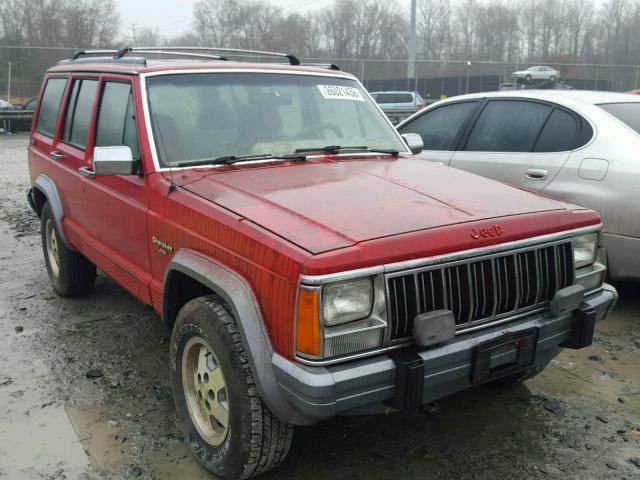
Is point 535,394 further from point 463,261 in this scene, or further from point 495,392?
point 463,261

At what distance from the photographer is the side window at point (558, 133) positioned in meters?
4.98

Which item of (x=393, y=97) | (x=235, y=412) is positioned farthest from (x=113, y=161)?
(x=393, y=97)

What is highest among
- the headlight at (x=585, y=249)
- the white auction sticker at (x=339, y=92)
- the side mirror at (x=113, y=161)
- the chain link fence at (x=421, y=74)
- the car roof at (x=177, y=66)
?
the chain link fence at (x=421, y=74)

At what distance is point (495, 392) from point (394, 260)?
5.89 feet

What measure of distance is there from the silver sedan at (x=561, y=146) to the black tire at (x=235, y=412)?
3.12 metres

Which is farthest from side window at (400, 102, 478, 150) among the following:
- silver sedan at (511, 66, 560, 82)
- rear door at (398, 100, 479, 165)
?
silver sedan at (511, 66, 560, 82)

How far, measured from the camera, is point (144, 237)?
353cm

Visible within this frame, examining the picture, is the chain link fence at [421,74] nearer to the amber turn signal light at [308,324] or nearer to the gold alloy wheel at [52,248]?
the gold alloy wheel at [52,248]

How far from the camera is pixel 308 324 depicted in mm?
2344

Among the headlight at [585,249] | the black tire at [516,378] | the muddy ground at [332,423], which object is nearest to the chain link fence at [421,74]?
the muddy ground at [332,423]

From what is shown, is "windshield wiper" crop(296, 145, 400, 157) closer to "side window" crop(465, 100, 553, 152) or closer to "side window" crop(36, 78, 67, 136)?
"side window" crop(465, 100, 553, 152)

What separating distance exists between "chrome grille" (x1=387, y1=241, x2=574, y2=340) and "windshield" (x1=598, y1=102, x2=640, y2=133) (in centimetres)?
251

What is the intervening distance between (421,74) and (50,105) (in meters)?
23.5

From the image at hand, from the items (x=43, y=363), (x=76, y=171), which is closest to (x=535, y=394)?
(x=43, y=363)
